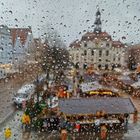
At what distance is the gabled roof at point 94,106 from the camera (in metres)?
13.2

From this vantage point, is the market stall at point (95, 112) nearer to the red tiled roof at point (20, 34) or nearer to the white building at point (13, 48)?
the white building at point (13, 48)

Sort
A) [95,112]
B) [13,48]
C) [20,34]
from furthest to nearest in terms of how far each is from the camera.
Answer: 1. [20,34]
2. [13,48]
3. [95,112]

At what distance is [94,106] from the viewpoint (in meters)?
13.5

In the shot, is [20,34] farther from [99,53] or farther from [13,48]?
[99,53]

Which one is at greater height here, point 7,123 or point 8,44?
point 8,44

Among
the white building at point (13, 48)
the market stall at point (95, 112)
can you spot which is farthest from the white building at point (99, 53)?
the market stall at point (95, 112)

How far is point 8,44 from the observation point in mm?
37281

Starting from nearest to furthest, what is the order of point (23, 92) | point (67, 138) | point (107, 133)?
point (67, 138), point (107, 133), point (23, 92)

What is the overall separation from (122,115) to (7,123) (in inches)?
159

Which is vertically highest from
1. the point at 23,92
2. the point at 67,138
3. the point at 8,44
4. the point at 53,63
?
the point at 8,44

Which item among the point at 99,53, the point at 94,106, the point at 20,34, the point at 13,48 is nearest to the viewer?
the point at 94,106

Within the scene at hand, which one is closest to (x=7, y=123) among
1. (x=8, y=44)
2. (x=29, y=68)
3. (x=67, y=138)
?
(x=67, y=138)

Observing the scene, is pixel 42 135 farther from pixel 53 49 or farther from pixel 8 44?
pixel 8 44

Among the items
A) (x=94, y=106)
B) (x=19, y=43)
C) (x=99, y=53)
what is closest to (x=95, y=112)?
(x=94, y=106)
